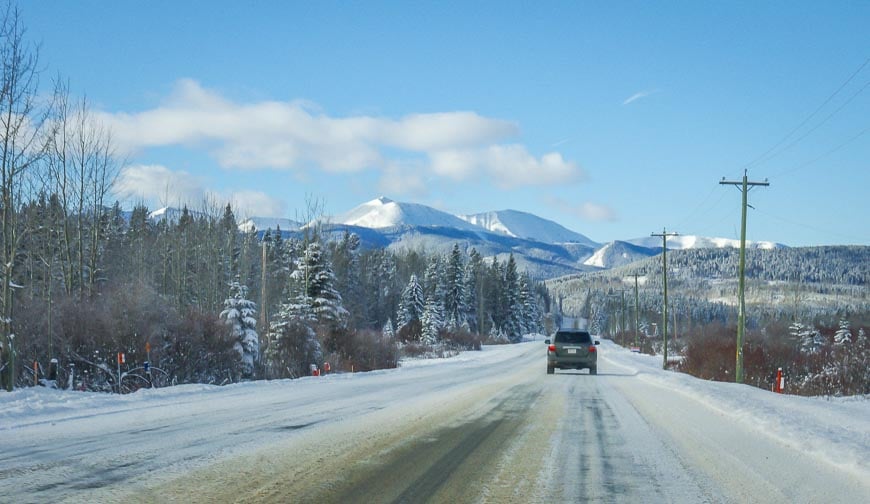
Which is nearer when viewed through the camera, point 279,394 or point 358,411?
point 358,411

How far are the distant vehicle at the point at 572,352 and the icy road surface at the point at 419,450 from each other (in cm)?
1211

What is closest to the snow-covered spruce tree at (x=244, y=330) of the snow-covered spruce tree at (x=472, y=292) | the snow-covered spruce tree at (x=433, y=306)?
the snow-covered spruce tree at (x=433, y=306)

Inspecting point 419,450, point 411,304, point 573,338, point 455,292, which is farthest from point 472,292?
point 419,450

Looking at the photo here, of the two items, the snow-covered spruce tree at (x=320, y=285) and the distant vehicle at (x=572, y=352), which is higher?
the snow-covered spruce tree at (x=320, y=285)

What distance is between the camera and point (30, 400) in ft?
43.1

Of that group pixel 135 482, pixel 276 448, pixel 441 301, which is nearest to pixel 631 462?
pixel 276 448

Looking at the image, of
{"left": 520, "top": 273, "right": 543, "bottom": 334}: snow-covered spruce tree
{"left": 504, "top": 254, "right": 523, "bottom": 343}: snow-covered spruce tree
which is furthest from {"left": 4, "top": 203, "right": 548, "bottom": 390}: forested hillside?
{"left": 520, "top": 273, "right": 543, "bottom": 334}: snow-covered spruce tree

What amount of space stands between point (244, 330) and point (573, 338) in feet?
42.6

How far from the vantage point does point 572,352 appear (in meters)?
27.2

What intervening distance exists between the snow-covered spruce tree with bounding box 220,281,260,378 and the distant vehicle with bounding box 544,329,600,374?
37.9ft

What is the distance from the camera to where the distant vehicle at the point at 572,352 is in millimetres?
26984

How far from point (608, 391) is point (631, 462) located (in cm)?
1126

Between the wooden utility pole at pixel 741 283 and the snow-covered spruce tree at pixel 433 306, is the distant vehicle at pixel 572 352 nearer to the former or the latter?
the wooden utility pole at pixel 741 283

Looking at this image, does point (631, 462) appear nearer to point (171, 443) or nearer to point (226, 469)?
point (226, 469)
